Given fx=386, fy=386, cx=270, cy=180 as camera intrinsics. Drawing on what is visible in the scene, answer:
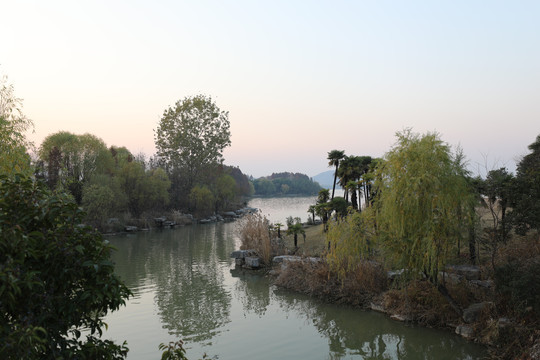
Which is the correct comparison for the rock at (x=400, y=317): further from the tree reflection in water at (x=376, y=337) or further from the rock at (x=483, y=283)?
the rock at (x=483, y=283)

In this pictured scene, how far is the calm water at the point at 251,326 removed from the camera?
8938mm

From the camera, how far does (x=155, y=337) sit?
10031 mm

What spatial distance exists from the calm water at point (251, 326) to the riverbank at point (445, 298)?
374mm

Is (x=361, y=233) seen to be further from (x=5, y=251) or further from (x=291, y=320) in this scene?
(x=5, y=251)

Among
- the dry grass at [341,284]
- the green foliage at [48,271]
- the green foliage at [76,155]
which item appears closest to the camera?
the green foliage at [48,271]

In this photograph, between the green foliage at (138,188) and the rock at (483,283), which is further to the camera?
the green foliage at (138,188)

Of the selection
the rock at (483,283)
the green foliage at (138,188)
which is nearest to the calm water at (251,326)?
the rock at (483,283)

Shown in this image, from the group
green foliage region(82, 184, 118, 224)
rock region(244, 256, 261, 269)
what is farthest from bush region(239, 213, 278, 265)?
green foliage region(82, 184, 118, 224)

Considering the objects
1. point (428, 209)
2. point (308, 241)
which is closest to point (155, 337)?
point (428, 209)

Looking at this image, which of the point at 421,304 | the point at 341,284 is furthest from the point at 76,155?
the point at 421,304

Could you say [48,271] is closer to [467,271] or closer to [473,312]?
[473,312]

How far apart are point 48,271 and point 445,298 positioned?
9.75 metres

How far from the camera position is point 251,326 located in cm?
1069

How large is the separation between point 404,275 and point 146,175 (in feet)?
124
